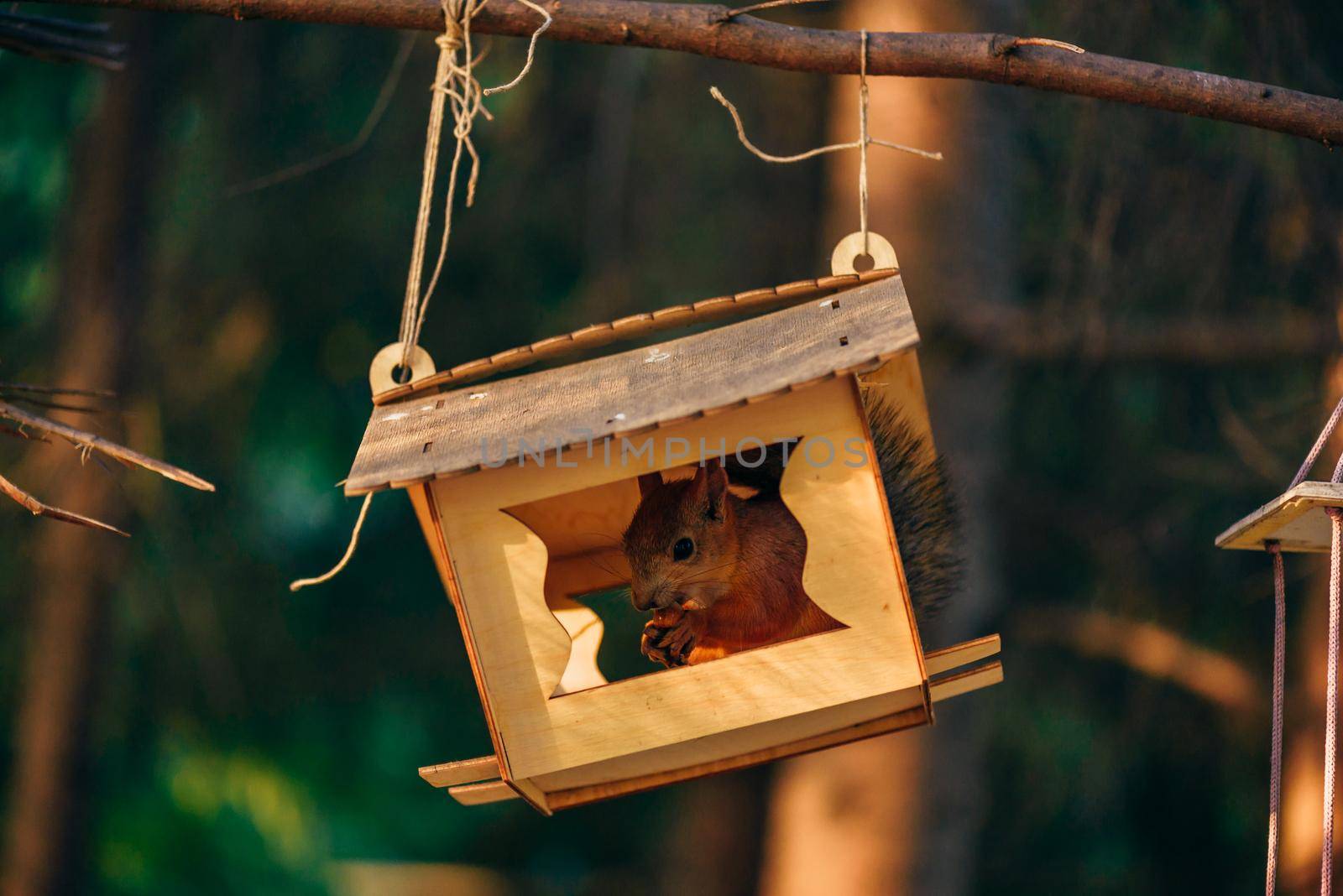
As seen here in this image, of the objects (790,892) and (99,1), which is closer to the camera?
(99,1)

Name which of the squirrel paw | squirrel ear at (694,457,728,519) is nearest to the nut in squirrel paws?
the squirrel paw

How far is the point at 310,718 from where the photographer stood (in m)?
5.80

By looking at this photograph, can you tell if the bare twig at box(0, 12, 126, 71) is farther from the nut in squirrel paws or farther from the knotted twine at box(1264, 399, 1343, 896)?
the knotted twine at box(1264, 399, 1343, 896)

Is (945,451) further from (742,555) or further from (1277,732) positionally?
(1277,732)

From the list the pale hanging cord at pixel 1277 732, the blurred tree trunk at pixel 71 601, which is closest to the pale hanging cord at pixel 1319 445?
the pale hanging cord at pixel 1277 732

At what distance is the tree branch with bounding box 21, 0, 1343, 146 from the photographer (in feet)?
7.59

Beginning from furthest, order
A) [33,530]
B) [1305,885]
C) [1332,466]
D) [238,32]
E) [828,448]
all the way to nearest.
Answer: [238,32] → [33,530] → [1305,885] → [1332,466] → [828,448]

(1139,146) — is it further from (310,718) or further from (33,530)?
(33,530)

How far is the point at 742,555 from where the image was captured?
246 centimetres

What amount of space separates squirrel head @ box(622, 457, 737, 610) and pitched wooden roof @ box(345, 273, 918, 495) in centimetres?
28

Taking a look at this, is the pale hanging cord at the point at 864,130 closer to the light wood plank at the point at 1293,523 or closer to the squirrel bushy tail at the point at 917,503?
the squirrel bushy tail at the point at 917,503

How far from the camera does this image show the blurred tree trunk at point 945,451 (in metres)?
4.23

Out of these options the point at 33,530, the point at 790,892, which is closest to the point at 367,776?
the point at 33,530

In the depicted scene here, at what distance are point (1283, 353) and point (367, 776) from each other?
3.68 m
